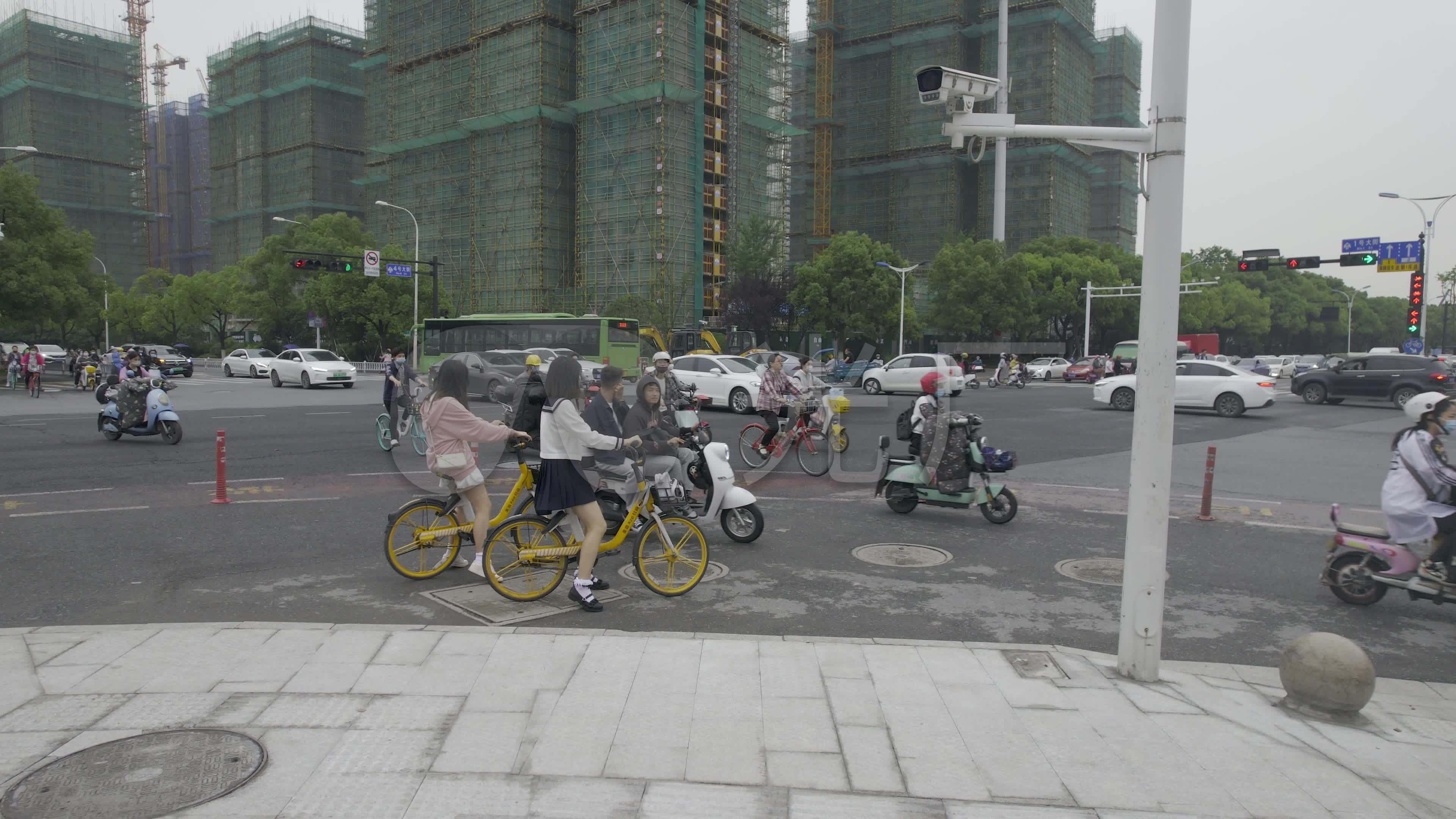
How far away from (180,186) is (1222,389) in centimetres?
13729

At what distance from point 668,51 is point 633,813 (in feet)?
205

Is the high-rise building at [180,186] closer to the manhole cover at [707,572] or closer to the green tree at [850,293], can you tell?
the green tree at [850,293]

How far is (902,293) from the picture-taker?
5438 centimetres

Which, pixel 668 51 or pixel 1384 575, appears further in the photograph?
pixel 668 51

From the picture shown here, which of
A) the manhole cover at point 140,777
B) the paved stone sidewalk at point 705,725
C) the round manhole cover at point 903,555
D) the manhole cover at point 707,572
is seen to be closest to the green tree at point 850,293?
the round manhole cover at point 903,555

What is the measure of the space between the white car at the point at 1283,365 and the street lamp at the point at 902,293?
19.2 metres

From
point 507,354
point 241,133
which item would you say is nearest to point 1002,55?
point 507,354

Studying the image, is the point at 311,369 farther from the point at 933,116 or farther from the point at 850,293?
the point at 933,116

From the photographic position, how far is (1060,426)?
20953 mm

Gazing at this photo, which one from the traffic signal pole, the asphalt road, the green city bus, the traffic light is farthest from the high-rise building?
the traffic signal pole

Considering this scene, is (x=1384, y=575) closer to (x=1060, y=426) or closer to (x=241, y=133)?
(x=1060, y=426)

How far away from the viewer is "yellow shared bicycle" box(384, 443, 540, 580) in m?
7.00

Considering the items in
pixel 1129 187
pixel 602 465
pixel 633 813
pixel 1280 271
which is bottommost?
pixel 633 813

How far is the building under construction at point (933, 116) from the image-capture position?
82688mm
